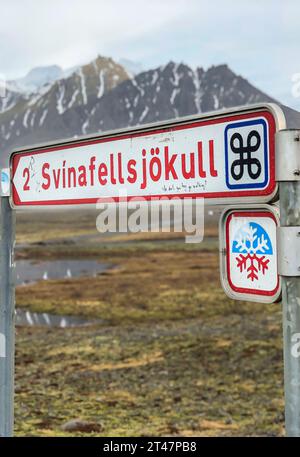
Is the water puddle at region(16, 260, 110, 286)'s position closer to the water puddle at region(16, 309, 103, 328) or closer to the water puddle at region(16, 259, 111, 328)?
the water puddle at region(16, 259, 111, 328)

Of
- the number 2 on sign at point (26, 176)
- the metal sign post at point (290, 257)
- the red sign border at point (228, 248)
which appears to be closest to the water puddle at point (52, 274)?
the number 2 on sign at point (26, 176)

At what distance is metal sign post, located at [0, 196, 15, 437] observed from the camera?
3246 millimetres

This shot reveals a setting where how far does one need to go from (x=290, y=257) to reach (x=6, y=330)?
6.43ft

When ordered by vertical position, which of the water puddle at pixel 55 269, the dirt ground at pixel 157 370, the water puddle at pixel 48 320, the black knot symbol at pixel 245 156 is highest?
the water puddle at pixel 55 269

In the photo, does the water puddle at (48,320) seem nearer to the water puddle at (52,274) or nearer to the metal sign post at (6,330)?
the water puddle at (52,274)

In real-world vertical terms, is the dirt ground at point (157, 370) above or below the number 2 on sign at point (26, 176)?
below

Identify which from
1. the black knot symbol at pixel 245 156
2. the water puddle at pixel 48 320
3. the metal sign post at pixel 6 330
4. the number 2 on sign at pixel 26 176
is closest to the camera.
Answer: the black knot symbol at pixel 245 156

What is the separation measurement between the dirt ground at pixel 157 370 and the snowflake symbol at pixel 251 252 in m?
7.49

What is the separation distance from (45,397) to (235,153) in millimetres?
9943

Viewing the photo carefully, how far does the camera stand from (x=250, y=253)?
219 cm

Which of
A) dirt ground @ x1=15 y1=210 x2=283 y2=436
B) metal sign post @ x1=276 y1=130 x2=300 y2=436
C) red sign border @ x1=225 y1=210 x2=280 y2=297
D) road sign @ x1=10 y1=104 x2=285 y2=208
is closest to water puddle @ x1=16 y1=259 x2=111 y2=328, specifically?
dirt ground @ x1=15 y1=210 x2=283 y2=436

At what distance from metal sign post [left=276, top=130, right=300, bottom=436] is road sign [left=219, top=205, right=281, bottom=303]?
0.30ft

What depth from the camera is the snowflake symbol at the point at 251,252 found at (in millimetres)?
2133

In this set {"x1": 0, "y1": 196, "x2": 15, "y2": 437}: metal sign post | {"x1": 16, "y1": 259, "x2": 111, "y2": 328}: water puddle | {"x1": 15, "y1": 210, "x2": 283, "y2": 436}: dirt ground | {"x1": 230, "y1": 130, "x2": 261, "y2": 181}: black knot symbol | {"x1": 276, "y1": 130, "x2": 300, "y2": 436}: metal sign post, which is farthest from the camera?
{"x1": 16, "y1": 259, "x2": 111, "y2": 328}: water puddle
